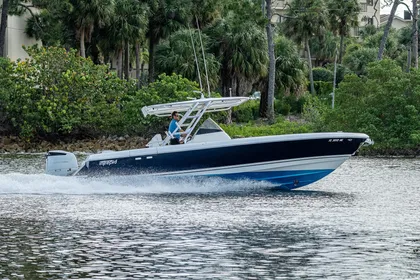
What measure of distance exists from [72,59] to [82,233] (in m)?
36.9

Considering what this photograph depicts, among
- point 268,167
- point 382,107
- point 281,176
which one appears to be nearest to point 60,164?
point 268,167

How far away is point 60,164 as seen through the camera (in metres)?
26.8

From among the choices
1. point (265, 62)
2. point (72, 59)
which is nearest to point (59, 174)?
point (72, 59)

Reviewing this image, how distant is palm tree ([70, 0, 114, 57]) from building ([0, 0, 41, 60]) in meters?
4.82

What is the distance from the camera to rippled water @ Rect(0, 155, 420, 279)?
1532 centimetres

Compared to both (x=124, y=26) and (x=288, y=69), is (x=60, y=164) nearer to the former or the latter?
(x=124, y=26)

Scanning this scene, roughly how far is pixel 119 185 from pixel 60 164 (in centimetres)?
168

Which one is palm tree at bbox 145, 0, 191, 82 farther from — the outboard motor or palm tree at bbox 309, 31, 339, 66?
palm tree at bbox 309, 31, 339, 66

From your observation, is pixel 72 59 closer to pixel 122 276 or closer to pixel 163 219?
pixel 163 219

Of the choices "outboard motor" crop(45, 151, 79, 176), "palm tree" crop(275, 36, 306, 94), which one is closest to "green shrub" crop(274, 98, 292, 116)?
"palm tree" crop(275, 36, 306, 94)

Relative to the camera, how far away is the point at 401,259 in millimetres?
16094

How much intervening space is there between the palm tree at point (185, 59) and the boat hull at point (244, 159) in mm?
37295

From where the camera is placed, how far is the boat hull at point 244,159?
26578 millimetres

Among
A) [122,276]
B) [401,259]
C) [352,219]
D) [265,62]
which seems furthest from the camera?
[265,62]
